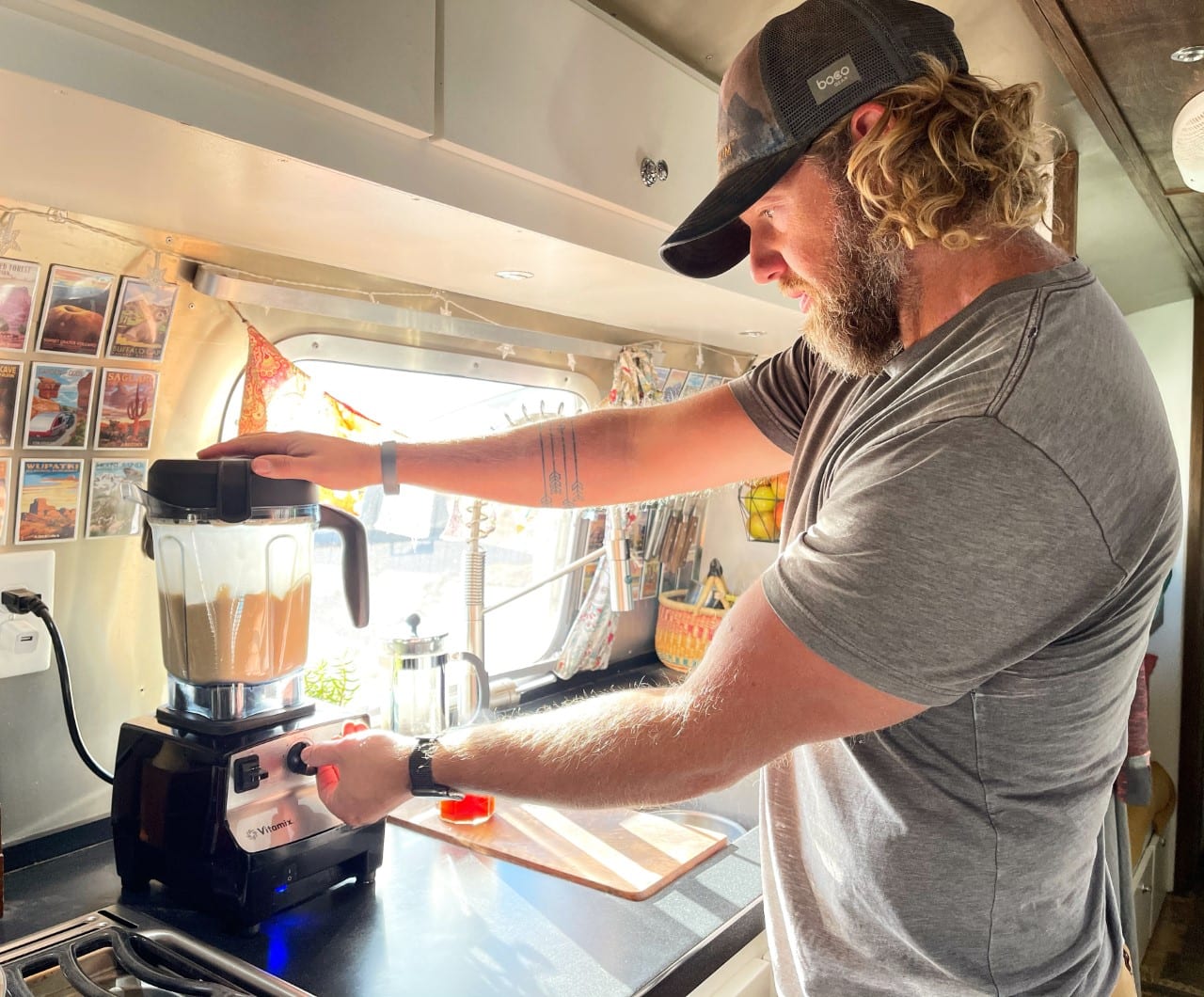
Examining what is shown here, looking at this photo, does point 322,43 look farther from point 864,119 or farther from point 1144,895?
point 1144,895

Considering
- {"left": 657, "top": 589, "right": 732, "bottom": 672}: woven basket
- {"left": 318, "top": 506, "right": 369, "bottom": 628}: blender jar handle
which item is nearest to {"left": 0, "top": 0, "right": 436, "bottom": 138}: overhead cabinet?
{"left": 318, "top": 506, "right": 369, "bottom": 628}: blender jar handle

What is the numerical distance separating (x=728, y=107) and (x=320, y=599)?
1.29 meters

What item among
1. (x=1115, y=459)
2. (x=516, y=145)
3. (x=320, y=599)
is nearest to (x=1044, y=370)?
(x=1115, y=459)

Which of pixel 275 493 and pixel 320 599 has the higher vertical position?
pixel 275 493

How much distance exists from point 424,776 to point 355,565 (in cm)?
51

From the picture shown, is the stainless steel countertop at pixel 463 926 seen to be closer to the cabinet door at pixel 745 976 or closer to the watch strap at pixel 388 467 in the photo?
the cabinet door at pixel 745 976

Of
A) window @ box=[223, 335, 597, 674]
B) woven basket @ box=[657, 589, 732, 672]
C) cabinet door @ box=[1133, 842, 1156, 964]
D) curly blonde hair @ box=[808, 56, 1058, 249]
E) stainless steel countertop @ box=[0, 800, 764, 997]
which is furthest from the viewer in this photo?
cabinet door @ box=[1133, 842, 1156, 964]

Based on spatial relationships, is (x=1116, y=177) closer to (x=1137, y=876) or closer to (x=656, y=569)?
(x=656, y=569)

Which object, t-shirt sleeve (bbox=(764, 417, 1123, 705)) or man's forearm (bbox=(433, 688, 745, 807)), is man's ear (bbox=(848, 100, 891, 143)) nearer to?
t-shirt sleeve (bbox=(764, 417, 1123, 705))

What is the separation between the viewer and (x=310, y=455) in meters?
1.22

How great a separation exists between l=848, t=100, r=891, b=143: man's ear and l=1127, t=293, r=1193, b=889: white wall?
3.53m

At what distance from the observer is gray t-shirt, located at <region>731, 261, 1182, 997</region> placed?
0.72 m

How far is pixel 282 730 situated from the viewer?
1.16 metres

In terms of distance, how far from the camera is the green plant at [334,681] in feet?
5.67
